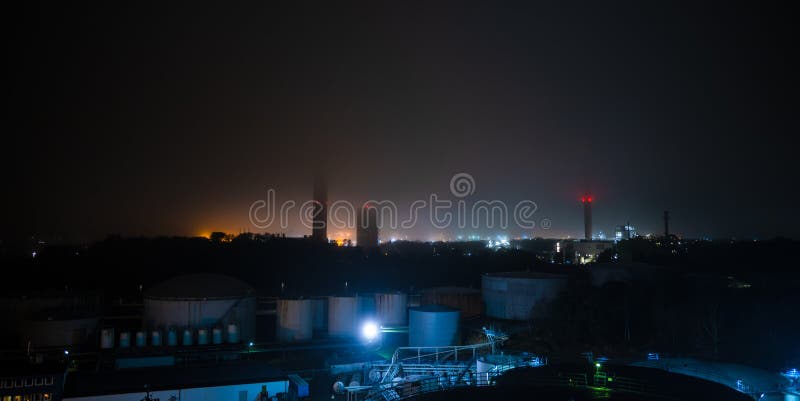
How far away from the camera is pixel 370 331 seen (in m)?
29.3

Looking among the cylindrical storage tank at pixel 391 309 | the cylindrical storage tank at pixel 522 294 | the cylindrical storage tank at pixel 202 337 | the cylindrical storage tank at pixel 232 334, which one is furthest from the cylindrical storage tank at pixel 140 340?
the cylindrical storage tank at pixel 522 294

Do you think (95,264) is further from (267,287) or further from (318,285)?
(318,285)

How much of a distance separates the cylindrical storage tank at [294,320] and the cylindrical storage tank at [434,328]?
7.12 metres

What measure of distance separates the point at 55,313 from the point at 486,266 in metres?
44.4

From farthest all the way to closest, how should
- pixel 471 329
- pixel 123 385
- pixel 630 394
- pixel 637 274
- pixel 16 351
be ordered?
pixel 637 274
pixel 471 329
pixel 16 351
pixel 123 385
pixel 630 394

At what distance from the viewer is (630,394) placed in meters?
11.0

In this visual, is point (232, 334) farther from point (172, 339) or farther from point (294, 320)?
point (294, 320)

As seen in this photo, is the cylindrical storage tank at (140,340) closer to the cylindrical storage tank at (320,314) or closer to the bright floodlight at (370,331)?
the cylindrical storage tank at (320,314)

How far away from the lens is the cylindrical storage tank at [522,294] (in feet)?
100

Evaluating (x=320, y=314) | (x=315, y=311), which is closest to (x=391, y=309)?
(x=320, y=314)

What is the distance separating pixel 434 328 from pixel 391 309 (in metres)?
6.76

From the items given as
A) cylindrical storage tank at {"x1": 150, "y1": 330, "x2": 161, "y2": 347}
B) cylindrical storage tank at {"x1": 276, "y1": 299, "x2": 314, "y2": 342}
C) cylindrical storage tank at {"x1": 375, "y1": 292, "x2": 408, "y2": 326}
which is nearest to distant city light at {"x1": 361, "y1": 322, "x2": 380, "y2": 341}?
cylindrical storage tank at {"x1": 375, "y1": 292, "x2": 408, "y2": 326}

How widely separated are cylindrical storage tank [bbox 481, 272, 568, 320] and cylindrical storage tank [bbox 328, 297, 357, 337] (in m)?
8.50

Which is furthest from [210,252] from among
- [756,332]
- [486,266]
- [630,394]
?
[630,394]
